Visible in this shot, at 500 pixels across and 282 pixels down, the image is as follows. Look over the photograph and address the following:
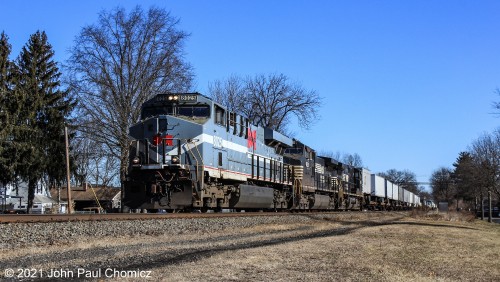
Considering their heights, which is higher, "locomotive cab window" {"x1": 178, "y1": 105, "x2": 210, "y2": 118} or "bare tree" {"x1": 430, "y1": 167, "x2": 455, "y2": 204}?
"locomotive cab window" {"x1": 178, "y1": 105, "x2": 210, "y2": 118}

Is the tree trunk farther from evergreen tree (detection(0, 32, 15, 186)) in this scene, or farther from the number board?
the number board

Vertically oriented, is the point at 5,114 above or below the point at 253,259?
above

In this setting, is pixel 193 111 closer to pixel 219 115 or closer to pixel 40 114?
pixel 219 115

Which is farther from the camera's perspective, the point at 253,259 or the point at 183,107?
the point at 183,107

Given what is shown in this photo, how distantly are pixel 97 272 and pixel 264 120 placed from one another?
46587mm

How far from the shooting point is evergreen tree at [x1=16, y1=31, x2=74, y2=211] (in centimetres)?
3469

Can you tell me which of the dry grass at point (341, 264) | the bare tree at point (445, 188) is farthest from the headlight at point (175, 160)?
the bare tree at point (445, 188)

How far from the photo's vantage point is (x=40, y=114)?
37312mm

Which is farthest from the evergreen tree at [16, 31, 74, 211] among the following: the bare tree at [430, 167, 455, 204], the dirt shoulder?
the bare tree at [430, 167, 455, 204]

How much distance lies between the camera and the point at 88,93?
35.0m

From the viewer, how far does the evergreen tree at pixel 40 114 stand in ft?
114

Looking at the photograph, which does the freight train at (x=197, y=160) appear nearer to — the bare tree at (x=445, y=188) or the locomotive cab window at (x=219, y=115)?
the locomotive cab window at (x=219, y=115)

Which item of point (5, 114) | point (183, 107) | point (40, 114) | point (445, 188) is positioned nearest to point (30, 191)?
point (40, 114)

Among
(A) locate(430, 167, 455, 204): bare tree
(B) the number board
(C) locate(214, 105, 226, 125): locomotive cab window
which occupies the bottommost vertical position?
(A) locate(430, 167, 455, 204): bare tree
